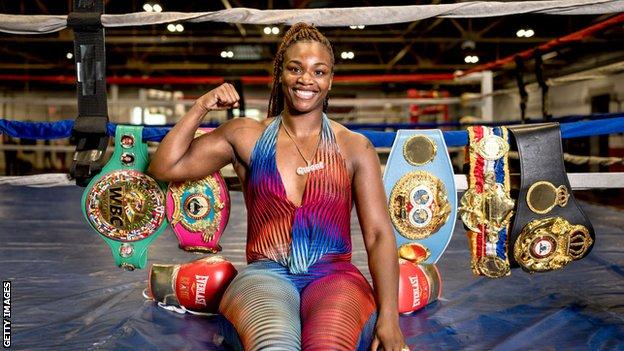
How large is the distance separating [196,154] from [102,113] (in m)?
0.43

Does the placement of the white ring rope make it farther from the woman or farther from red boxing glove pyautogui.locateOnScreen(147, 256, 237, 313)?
red boxing glove pyautogui.locateOnScreen(147, 256, 237, 313)

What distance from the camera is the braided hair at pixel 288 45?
1.33 metres

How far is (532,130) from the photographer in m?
1.64

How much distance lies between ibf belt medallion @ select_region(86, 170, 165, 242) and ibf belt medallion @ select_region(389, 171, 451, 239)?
2.34 feet

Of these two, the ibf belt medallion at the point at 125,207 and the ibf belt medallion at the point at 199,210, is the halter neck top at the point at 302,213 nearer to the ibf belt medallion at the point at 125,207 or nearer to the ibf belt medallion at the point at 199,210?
the ibf belt medallion at the point at 199,210

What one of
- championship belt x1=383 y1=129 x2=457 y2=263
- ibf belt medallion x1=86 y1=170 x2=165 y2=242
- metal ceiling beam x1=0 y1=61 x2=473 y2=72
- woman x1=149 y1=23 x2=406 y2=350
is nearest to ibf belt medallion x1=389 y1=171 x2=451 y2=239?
championship belt x1=383 y1=129 x2=457 y2=263

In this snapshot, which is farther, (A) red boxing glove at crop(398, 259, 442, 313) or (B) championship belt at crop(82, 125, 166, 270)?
(B) championship belt at crop(82, 125, 166, 270)

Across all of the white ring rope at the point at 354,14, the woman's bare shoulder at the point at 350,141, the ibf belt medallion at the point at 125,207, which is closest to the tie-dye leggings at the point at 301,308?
the woman's bare shoulder at the point at 350,141

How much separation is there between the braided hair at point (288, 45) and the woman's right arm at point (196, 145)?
12 cm

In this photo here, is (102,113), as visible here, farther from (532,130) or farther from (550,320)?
(550,320)

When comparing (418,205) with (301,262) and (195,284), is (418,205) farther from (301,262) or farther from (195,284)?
(195,284)

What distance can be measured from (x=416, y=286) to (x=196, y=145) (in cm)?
73

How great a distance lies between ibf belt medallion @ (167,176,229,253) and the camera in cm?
165

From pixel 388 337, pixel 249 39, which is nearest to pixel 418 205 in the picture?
pixel 388 337
